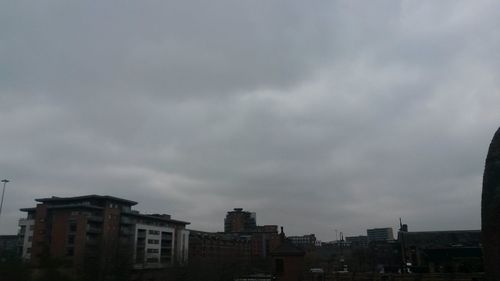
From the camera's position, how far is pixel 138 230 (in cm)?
10119

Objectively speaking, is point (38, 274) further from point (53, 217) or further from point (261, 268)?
point (261, 268)

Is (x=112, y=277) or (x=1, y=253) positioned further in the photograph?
(x=112, y=277)

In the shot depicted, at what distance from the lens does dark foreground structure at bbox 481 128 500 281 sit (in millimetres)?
10781

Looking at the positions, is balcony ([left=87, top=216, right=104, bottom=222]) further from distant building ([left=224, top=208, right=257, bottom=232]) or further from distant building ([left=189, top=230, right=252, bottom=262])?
distant building ([left=224, top=208, right=257, bottom=232])

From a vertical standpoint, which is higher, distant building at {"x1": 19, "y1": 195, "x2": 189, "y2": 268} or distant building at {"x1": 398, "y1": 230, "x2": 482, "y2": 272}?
distant building at {"x1": 19, "y1": 195, "x2": 189, "y2": 268}

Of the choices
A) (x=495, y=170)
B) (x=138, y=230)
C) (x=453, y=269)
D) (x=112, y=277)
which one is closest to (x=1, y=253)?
(x=112, y=277)

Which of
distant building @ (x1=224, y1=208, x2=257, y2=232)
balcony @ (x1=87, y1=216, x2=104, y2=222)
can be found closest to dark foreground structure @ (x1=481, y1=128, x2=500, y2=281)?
balcony @ (x1=87, y1=216, x2=104, y2=222)

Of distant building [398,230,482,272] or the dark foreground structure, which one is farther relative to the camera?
distant building [398,230,482,272]

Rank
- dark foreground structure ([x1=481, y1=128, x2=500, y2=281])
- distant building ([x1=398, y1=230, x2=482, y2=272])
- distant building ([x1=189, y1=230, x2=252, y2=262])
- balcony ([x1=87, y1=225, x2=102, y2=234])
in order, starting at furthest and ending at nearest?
1. distant building ([x1=189, y1=230, x2=252, y2=262])
2. balcony ([x1=87, y1=225, x2=102, y2=234])
3. distant building ([x1=398, y1=230, x2=482, y2=272])
4. dark foreground structure ([x1=481, y1=128, x2=500, y2=281])

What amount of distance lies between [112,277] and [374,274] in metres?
25.9

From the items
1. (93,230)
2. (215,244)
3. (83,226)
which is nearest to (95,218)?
(93,230)

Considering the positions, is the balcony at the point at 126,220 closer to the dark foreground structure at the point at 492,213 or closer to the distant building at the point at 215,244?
the distant building at the point at 215,244

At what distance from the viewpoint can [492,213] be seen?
35.6 feet

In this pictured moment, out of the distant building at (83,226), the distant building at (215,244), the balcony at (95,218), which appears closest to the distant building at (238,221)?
the distant building at (215,244)
